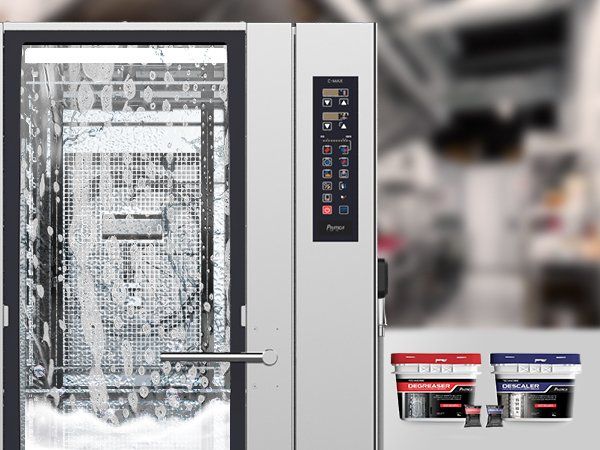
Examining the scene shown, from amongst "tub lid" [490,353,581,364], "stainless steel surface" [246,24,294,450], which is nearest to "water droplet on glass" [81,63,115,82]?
"stainless steel surface" [246,24,294,450]

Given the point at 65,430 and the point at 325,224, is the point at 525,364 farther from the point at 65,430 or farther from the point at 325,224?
the point at 65,430

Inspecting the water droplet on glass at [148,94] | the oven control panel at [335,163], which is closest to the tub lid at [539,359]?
the oven control panel at [335,163]

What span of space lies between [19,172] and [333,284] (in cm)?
68

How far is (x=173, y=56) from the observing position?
59.6 inches

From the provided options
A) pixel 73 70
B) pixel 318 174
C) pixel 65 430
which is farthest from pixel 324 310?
pixel 73 70

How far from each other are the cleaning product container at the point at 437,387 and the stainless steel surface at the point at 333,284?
0.31 meters

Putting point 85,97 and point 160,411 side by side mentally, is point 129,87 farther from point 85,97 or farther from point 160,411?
point 160,411

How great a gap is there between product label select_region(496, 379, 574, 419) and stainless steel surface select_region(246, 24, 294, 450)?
618 mm

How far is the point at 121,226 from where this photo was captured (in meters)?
1.52

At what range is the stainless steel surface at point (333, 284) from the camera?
151cm

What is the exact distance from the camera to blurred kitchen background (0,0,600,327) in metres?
2.21

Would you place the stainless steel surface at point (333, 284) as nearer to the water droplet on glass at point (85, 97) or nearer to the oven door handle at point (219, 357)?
the oven door handle at point (219, 357)

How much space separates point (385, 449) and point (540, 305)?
2.46ft

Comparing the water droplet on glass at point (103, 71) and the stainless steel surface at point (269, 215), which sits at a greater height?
the water droplet on glass at point (103, 71)
